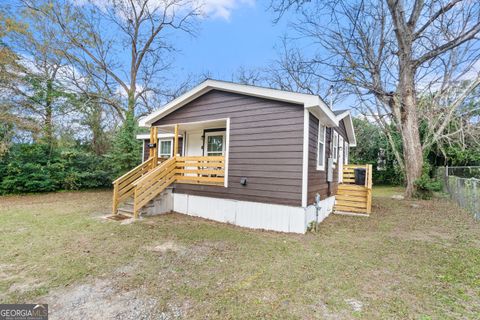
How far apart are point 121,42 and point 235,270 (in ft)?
56.6

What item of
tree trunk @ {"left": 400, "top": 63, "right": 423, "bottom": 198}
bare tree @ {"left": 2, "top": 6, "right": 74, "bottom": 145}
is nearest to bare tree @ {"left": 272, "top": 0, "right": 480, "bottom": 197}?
tree trunk @ {"left": 400, "top": 63, "right": 423, "bottom": 198}

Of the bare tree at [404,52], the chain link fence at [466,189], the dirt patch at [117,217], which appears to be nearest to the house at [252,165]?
the dirt patch at [117,217]

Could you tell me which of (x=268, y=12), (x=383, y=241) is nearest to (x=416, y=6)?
(x=268, y=12)

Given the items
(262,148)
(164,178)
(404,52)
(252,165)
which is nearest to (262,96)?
(262,148)

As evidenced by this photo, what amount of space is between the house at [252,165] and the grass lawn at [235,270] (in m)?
0.65

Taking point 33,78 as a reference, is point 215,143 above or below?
below

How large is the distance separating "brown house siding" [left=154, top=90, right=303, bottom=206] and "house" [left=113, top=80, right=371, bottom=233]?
23 mm

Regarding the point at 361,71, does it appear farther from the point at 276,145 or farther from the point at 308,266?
the point at 308,266

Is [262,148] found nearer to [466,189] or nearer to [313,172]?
[313,172]

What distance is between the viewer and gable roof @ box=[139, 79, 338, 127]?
204 inches

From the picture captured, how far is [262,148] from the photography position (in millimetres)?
5762

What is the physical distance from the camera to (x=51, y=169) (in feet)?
36.5

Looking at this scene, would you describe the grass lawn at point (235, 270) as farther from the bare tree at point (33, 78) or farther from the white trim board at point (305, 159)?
the bare tree at point (33, 78)

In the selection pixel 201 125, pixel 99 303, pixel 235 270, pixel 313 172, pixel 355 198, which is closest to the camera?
pixel 99 303
